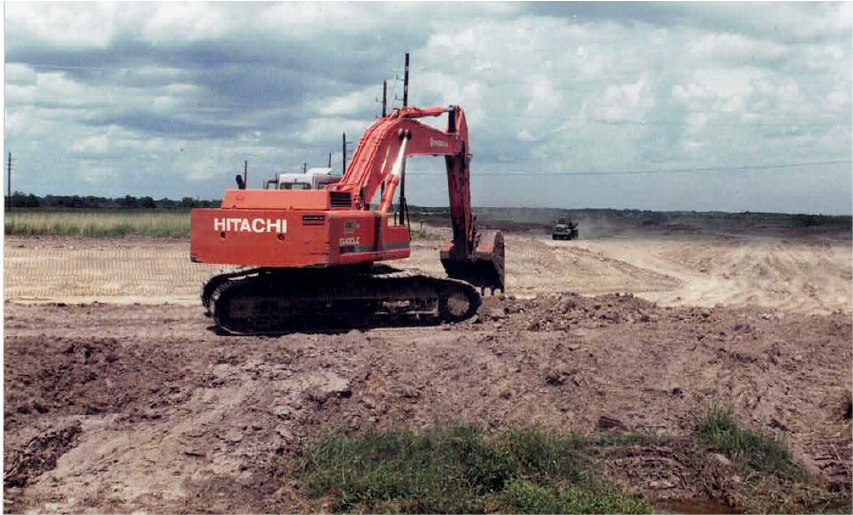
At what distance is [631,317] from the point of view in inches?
593

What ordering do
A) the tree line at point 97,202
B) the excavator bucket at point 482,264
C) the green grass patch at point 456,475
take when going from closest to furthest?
the green grass patch at point 456,475 < the excavator bucket at point 482,264 < the tree line at point 97,202

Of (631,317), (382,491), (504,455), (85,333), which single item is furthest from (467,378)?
(85,333)

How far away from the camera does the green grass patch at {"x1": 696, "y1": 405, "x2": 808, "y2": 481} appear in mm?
8570

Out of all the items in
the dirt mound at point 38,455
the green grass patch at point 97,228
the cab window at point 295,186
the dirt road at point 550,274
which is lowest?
the dirt mound at point 38,455

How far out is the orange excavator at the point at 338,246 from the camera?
12.7 meters

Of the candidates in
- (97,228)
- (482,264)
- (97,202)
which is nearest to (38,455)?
(482,264)

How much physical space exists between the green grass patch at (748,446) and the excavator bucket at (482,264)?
7247 mm

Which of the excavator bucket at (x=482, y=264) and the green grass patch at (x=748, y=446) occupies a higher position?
the excavator bucket at (x=482, y=264)

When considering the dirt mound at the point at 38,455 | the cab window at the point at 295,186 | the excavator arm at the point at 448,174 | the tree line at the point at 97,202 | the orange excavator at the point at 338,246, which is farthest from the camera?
the tree line at the point at 97,202

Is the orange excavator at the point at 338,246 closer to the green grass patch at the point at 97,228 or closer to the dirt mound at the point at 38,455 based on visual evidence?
the dirt mound at the point at 38,455

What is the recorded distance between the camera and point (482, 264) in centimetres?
1642

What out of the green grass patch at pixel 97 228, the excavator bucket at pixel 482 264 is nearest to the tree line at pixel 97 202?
the green grass patch at pixel 97 228

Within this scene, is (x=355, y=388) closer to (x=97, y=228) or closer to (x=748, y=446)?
(x=748, y=446)

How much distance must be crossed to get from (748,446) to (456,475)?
3203 millimetres
